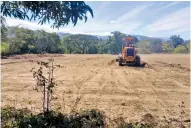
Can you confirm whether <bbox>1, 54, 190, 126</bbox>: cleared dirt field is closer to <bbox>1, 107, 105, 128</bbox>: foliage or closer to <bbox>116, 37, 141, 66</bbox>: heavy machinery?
<bbox>1, 107, 105, 128</bbox>: foliage

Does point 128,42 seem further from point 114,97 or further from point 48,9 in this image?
point 48,9

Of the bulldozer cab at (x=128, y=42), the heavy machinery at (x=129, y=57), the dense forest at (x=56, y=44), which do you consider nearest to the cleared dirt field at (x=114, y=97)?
the heavy machinery at (x=129, y=57)

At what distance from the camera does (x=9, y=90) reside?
38.6 feet

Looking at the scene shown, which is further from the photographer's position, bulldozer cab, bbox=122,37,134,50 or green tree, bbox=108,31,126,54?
green tree, bbox=108,31,126,54

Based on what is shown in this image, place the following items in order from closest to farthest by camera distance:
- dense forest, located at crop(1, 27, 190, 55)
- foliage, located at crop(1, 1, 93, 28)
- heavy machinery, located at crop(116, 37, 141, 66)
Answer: foliage, located at crop(1, 1, 93, 28) → heavy machinery, located at crop(116, 37, 141, 66) → dense forest, located at crop(1, 27, 190, 55)

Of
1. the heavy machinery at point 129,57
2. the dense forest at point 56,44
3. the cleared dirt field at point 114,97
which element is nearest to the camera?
the cleared dirt field at point 114,97

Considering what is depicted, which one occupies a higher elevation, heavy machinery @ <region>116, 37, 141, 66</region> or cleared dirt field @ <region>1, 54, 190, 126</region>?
heavy machinery @ <region>116, 37, 141, 66</region>

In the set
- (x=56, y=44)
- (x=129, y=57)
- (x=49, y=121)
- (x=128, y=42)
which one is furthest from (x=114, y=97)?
(x=56, y=44)

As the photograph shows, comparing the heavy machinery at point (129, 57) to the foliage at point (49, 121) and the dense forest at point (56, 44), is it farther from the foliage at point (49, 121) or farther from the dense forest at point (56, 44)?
the dense forest at point (56, 44)

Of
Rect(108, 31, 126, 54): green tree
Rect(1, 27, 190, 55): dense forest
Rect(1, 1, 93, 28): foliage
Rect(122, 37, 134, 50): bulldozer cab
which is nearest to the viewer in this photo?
Rect(1, 1, 93, 28): foliage

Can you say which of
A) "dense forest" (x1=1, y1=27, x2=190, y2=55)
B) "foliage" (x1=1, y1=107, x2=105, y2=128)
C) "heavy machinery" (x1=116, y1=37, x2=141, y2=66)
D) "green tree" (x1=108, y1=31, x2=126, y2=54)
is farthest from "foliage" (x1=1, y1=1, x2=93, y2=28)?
"green tree" (x1=108, y1=31, x2=126, y2=54)

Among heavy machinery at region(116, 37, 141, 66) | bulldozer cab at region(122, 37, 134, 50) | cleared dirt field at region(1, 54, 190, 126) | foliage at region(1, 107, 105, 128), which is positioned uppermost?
bulldozer cab at region(122, 37, 134, 50)

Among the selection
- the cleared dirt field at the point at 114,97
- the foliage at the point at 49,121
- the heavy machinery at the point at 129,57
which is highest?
the heavy machinery at the point at 129,57

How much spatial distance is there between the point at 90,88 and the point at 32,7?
6.77m
